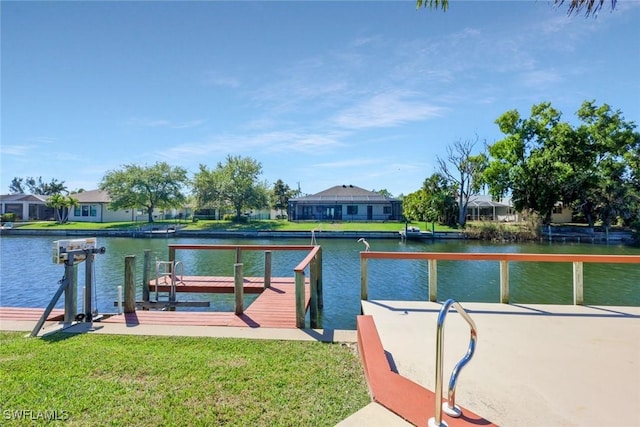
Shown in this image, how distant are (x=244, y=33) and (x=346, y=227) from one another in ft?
80.2

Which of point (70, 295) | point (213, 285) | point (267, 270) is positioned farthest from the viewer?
point (213, 285)

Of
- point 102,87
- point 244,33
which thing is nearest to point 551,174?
point 244,33

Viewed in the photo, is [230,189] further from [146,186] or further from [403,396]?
[403,396]

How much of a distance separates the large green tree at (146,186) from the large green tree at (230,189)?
241cm

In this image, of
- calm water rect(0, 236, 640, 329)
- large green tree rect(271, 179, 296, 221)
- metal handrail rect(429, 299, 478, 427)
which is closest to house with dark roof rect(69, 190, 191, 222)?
large green tree rect(271, 179, 296, 221)

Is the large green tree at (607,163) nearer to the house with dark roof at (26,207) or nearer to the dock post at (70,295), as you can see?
the dock post at (70,295)

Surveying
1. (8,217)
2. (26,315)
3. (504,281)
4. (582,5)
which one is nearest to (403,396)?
(504,281)

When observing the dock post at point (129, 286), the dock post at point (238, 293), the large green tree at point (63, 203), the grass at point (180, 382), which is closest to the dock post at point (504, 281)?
the grass at point (180, 382)

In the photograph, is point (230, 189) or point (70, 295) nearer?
point (70, 295)

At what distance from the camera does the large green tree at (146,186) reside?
37.6 metres

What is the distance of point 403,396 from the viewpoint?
2420 mm

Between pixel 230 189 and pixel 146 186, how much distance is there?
9.24 meters

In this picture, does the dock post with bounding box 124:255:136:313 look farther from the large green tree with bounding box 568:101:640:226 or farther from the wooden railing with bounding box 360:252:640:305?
the large green tree with bounding box 568:101:640:226

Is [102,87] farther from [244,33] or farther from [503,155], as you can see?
[503,155]
